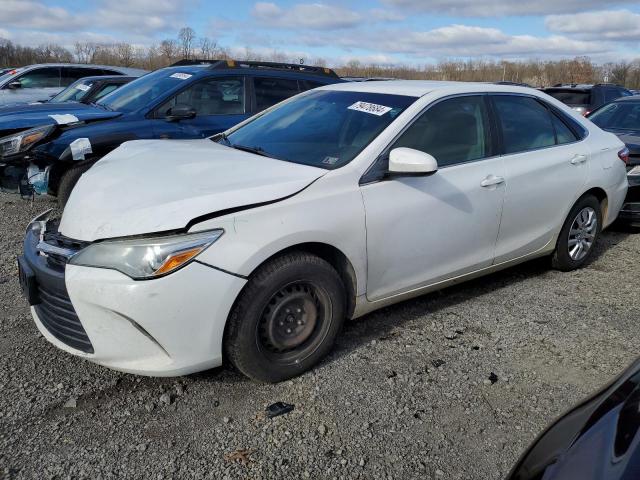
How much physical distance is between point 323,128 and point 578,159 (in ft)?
7.32

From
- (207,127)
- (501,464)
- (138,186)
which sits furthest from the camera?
(207,127)

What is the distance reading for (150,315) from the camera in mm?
2561

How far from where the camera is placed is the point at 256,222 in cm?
277

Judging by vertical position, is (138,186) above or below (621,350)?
above

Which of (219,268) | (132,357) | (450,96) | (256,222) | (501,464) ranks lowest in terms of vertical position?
(501,464)

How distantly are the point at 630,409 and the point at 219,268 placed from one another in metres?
1.77

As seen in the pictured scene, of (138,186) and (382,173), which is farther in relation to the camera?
(382,173)

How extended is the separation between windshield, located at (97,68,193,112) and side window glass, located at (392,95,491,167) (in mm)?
3605

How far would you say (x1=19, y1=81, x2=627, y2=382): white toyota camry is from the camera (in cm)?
263

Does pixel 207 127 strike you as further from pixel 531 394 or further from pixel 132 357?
pixel 531 394

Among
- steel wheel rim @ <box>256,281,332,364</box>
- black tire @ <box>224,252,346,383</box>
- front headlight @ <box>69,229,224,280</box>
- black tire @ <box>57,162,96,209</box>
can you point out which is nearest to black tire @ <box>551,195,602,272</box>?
black tire @ <box>224,252,346,383</box>

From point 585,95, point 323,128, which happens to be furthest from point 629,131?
point 585,95

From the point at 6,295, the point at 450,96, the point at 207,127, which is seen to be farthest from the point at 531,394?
the point at 207,127

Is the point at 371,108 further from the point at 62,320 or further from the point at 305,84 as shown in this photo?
the point at 305,84
